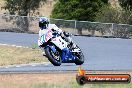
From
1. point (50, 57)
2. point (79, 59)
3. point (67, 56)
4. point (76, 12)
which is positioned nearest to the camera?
point (50, 57)

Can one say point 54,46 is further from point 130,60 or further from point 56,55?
point 130,60

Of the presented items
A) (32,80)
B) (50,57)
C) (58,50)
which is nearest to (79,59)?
(58,50)

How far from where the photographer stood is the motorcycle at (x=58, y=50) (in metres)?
10.5

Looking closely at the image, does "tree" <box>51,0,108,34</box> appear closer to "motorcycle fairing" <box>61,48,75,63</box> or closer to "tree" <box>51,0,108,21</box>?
"tree" <box>51,0,108,21</box>

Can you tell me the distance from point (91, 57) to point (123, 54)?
4.49 metres

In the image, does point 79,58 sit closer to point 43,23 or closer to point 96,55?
point 43,23

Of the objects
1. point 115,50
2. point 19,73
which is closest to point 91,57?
point 115,50

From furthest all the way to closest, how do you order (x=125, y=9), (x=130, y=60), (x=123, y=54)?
1. (x=125, y=9)
2. (x=130, y=60)
3. (x=123, y=54)

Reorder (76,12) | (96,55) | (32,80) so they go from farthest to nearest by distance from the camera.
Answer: (76,12) < (96,55) < (32,80)

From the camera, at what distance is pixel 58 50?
10.9 metres

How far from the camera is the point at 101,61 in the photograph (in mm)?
27703

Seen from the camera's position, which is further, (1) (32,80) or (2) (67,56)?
(1) (32,80)

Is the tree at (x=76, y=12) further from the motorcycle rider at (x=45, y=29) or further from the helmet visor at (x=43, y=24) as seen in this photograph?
the helmet visor at (x=43, y=24)

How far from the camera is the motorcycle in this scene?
10502mm
